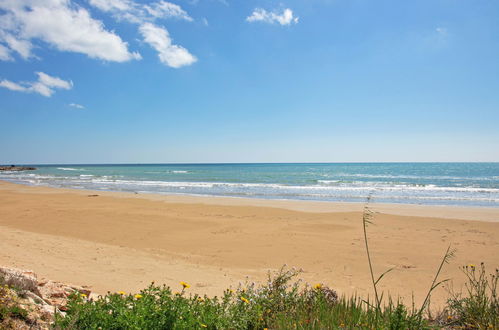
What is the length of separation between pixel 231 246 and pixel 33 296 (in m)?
6.13

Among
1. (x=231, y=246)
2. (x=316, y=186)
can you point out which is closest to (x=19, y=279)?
(x=231, y=246)

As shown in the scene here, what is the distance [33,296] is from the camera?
347cm

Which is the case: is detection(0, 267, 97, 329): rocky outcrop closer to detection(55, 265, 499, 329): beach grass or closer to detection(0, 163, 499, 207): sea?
detection(55, 265, 499, 329): beach grass

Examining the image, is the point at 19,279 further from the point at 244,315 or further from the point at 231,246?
the point at 231,246

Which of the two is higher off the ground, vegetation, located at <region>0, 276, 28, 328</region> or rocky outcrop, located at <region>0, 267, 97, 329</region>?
vegetation, located at <region>0, 276, 28, 328</region>

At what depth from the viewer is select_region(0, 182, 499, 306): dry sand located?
6.45 meters

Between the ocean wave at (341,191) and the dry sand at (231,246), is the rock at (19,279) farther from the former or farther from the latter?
the ocean wave at (341,191)

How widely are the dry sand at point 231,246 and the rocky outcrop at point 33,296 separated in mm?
1407

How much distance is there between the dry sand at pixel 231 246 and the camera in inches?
254

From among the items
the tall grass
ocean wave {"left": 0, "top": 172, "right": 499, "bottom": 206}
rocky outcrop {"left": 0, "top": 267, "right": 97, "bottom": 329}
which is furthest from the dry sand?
ocean wave {"left": 0, "top": 172, "right": 499, "bottom": 206}

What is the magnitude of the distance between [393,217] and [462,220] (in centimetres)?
286

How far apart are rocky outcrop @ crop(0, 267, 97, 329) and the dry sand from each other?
141cm

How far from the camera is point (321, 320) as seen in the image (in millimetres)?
3109

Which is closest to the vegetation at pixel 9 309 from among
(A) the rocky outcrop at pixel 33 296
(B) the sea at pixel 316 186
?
(A) the rocky outcrop at pixel 33 296
